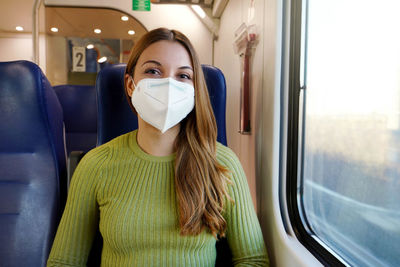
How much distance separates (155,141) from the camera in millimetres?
1193

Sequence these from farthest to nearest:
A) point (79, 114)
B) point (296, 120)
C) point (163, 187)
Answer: point (79, 114) < point (296, 120) < point (163, 187)

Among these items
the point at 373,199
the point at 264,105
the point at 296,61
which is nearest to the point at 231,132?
the point at 264,105

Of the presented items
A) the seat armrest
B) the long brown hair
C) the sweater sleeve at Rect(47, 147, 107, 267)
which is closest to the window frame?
the long brown hair

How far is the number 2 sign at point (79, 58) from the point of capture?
3.90 m

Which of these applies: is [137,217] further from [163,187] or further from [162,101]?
[162,101]

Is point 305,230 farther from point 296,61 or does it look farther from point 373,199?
point 296,61

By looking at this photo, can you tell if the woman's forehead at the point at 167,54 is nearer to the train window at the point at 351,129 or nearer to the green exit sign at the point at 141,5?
the train window at the point at 351,129

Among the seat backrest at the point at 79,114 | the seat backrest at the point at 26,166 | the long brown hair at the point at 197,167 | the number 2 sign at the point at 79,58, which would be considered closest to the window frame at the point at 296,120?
the long brown hair at the point at 197,167

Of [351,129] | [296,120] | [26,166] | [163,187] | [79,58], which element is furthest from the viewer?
[79,58]

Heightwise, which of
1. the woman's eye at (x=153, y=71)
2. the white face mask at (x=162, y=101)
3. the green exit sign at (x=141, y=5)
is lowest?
the white face mask at (x=162, y=101)

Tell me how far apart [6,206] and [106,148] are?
637 mm

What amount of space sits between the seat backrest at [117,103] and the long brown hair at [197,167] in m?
0.20

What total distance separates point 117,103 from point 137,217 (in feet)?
1.99

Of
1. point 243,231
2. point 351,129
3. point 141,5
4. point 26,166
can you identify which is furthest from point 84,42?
point 351,129
